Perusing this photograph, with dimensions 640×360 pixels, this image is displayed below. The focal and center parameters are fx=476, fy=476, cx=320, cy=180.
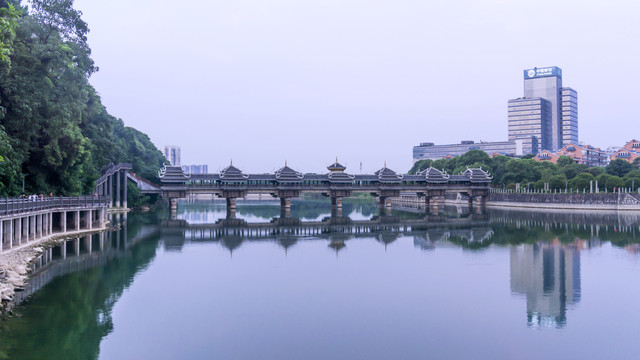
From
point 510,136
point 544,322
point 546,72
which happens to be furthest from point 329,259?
point 546,72

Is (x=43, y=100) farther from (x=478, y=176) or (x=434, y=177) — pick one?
(x=478, y=176)

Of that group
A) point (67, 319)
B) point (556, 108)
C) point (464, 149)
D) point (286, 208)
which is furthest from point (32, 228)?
point (556, 108)

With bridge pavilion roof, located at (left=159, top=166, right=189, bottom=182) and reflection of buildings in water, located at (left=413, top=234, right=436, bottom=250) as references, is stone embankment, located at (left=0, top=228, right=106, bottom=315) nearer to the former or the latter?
reflection of buildings in water, located at (left=413, top=234, right=436, bottom=250)

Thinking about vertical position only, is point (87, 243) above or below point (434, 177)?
below

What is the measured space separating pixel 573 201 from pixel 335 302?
2400 inches

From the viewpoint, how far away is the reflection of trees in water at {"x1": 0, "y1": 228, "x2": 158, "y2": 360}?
45.4 ft

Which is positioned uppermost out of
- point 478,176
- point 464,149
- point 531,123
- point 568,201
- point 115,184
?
point 531,123

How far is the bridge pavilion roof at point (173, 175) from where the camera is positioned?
2525 inches

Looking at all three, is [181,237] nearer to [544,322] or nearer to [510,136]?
[544,322]

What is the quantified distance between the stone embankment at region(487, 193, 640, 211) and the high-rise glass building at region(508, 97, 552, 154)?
94.1 m

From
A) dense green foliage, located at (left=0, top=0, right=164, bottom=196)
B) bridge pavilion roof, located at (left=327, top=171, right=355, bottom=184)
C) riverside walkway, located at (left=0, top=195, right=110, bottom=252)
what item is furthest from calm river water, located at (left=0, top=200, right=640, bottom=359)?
bridge pavilion roof, located at (left=327, top=171, right=355, bottom=184)

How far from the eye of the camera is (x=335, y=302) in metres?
19.5

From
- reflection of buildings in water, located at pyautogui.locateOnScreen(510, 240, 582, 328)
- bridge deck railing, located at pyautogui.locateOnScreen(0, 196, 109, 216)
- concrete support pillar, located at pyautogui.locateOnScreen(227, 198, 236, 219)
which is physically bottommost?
reflection of buildings in water, located at pyautogui.locateOnScreen(510, 240, 582, 328)

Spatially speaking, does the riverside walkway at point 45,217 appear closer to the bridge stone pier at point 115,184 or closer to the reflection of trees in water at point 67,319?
the reflection of trees in water at point 67,319
